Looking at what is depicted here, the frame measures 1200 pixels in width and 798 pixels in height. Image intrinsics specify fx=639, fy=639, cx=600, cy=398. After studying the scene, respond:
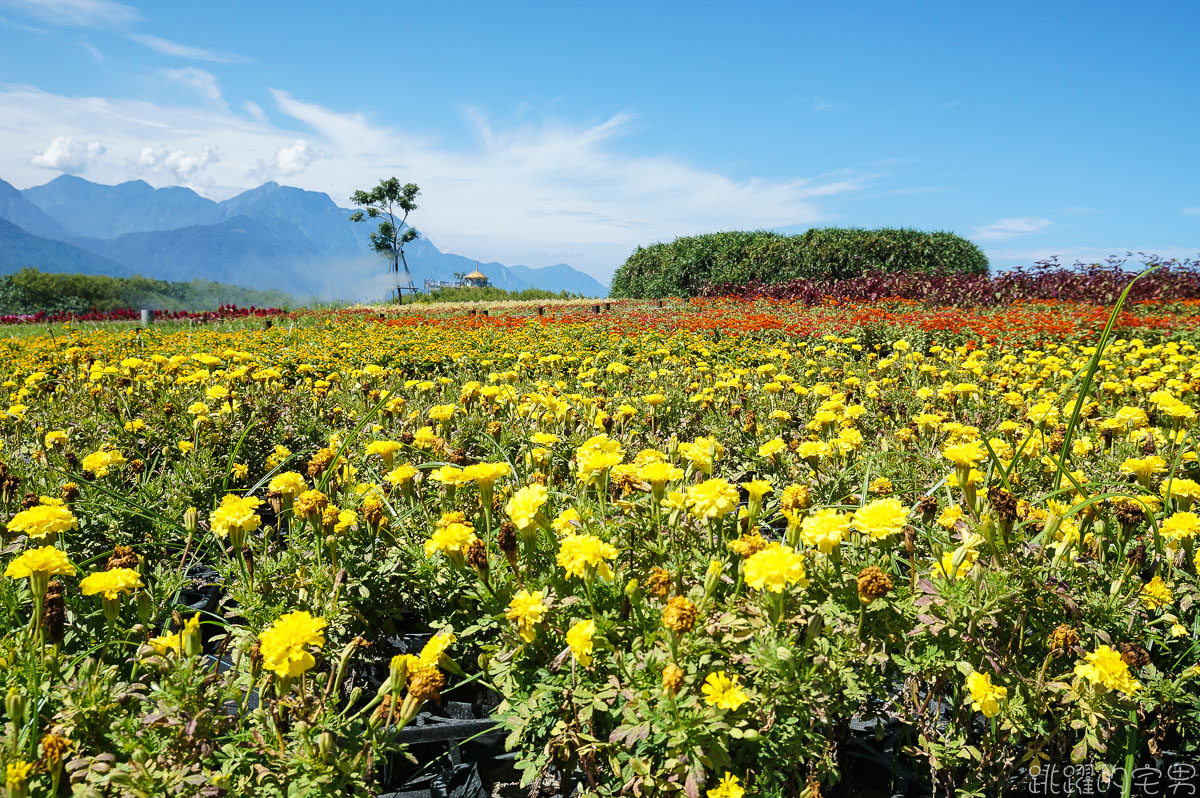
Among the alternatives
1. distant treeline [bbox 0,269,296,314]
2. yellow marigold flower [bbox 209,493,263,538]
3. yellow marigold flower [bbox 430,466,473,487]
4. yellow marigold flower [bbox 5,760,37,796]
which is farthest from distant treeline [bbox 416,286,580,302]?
yellow marigold flower [bbox 5,760,37,796]

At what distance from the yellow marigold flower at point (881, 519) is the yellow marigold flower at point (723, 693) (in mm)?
511

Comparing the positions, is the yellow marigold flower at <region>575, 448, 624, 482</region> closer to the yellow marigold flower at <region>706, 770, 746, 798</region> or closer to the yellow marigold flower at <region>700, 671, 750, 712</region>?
the yellow marigold flower at <region>700, 671, 750, 712</region>

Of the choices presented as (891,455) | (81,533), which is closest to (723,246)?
(891,455)

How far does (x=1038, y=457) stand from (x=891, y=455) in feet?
2.03

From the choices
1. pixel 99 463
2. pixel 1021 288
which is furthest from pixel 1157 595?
pixel 1021 288

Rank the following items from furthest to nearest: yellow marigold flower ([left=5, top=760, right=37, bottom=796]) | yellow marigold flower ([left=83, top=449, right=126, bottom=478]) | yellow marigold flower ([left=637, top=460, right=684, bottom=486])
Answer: yellow marigold flower ([left=83, top=449, right=126, bottom=478]), yellow marigold flower ([left=637, top=460, right=684, bottom=486]), yellow marigold flower ([left=5, top=760, right=37, bottom=796])

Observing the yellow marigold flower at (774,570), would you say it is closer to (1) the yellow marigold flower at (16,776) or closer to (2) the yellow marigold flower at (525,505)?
(2) the yellow marigold flower at (525,505)

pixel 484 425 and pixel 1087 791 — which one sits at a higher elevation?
pixel 484 425

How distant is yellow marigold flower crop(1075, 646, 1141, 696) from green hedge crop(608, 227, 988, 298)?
60.0ft

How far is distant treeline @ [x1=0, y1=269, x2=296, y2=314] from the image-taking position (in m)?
32.8

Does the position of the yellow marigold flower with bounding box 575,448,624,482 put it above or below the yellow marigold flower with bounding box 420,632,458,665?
above

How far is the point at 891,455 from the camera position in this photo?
9.82 feet

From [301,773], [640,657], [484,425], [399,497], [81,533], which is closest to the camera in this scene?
[301,773]

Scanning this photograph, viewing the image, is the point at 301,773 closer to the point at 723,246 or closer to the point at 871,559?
the point at 871,559
